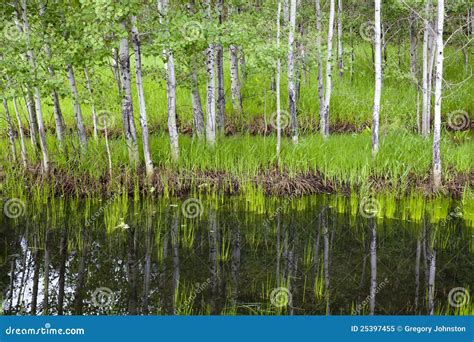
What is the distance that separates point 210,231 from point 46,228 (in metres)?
3.50

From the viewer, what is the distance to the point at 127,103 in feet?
43.0

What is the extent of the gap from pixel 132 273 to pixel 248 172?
525 centimetres

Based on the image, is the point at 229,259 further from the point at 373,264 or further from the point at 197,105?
the point at 197,105

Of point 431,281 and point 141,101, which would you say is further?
point 141,101

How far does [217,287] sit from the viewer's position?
28.2 feet

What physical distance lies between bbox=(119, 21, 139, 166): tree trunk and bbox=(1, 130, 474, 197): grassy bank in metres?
0.43

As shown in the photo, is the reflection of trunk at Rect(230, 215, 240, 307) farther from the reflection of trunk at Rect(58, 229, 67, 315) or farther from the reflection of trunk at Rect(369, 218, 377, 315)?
the reflection of trunk at Rect(58, 229, 67, 315)

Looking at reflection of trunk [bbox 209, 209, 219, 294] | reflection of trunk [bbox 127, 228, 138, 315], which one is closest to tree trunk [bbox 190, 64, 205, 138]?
reflection of trunk [bbox 209, 209, 219, 294]

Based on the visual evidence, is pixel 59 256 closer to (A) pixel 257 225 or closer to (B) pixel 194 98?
(A) pixel 257 225

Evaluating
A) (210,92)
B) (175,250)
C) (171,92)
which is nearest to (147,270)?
(175,250)

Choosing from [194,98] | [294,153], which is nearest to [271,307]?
[294,153]

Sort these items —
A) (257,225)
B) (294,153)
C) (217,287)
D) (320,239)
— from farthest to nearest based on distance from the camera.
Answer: (294,153) → (257,225) → (320,239) → (217,287)

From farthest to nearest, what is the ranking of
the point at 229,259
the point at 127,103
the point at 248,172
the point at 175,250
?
1. the point at 248,172
2. the point at 127,103
3. the point at 175,250
4. the point at 229,259

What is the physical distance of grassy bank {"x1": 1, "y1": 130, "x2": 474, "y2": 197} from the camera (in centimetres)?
1334
